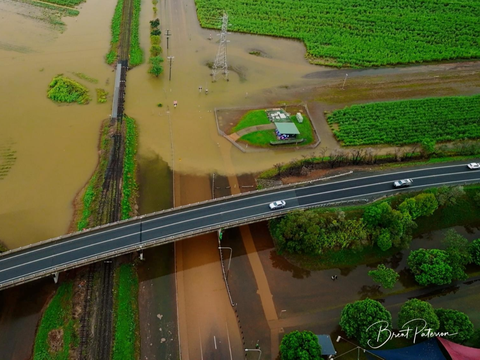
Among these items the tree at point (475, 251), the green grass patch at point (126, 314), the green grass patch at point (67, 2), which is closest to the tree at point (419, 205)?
the tree at point (475, 251)

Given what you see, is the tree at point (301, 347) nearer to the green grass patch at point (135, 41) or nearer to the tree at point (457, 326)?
the tree at point (457, 326)

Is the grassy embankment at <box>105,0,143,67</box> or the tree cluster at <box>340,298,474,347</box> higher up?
the grassy embankment at <box>105,0,143,67</box>

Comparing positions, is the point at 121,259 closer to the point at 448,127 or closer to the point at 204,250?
the point at 204,250

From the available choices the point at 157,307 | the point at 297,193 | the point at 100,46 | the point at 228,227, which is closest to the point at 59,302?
the point at 157,307

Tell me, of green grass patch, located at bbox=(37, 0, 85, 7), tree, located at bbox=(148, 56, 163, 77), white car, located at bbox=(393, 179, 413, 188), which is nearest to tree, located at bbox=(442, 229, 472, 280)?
white car, located at bbox=(393, 179, 413, 188)

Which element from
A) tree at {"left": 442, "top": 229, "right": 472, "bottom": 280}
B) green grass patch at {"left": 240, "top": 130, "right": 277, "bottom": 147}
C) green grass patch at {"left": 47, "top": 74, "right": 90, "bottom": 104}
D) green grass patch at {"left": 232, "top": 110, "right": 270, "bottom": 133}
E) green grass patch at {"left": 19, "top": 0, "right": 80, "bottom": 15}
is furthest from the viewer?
green grass patch at {"left": 19, "top": 0, "right": 80, "bottom": 15}

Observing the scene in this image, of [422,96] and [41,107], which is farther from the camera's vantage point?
[422,96]

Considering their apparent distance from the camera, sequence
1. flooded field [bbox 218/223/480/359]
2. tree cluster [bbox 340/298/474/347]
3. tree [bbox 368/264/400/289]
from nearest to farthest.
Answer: tree cluster [bbox 340/298/474/347] → flooded field [bbox 218/223/480/359] → tree [bbox 368/264/400/289]

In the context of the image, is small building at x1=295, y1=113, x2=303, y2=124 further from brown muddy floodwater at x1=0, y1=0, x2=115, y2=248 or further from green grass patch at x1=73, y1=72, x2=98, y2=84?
green grass patch at x1=73, y1=72, x2=98, y2=84
